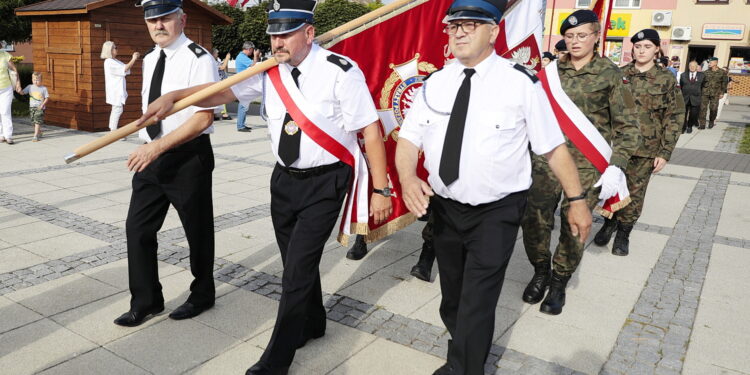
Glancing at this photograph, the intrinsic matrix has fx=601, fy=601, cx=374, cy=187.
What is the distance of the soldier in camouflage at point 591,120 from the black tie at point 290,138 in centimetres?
187

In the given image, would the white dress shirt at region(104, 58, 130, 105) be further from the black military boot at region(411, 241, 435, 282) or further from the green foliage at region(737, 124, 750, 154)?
the green foliage at region(737, 124, 750, 154)

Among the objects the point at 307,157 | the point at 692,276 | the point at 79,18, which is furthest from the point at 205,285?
the point at 79,18

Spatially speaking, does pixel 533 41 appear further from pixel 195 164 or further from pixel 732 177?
pixel 732 177

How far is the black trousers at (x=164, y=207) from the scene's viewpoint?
3.60 metres

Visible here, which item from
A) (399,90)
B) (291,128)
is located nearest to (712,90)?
(399,90)

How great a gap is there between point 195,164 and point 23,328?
1.44 metres

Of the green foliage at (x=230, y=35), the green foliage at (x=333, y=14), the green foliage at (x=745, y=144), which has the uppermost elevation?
the green foliage at (x=333, y=14)

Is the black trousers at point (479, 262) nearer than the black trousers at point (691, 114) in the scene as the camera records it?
Yes

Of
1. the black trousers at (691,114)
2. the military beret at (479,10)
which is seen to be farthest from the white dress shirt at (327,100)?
the black trousers at (691,114)

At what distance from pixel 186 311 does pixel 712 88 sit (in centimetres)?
1866

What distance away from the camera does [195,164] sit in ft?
12.0

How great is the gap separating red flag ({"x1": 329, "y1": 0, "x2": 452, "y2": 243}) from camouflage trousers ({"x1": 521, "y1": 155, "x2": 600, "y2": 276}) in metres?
0.83

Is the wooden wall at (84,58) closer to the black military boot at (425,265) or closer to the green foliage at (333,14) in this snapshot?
the black military boot at (425,265)

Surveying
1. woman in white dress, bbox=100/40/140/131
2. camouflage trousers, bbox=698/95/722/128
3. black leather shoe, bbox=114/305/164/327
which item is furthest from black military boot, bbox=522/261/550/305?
camouflage trousers, bbox=698/95/722/128
